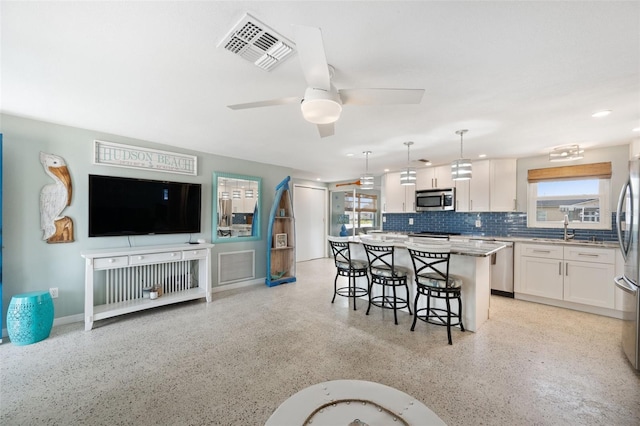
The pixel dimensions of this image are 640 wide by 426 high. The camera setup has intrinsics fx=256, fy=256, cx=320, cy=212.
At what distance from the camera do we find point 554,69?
1.84 metres

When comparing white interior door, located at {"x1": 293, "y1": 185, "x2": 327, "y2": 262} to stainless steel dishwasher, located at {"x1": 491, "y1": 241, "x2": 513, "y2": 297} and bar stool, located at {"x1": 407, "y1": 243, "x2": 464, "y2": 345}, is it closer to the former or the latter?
bar stool, located at {"x1": 407, "y1": 243, "x2": 464, "y2": 345}

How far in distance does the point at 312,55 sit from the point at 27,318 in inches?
147

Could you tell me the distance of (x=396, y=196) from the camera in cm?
591

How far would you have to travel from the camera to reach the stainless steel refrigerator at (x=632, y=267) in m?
2.24

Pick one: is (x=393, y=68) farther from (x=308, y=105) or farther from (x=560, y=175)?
(x=560, y=175)

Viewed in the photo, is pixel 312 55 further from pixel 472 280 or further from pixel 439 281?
pixel 472 280

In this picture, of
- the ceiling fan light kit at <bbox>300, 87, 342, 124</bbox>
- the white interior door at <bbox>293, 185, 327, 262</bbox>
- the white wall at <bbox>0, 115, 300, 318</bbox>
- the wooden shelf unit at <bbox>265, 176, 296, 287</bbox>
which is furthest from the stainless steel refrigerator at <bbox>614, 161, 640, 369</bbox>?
the white interior door at <bbox>293, 185, 327, 262</bbox>

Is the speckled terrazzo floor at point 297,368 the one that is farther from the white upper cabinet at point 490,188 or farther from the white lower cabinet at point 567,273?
the white upper cabinet at point 490,188

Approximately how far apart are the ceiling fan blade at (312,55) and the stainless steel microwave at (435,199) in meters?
4.35

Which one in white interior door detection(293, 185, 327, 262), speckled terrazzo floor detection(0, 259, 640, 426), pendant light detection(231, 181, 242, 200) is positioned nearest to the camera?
speckled terrazzo floor detection(0, 259, 640, 426)

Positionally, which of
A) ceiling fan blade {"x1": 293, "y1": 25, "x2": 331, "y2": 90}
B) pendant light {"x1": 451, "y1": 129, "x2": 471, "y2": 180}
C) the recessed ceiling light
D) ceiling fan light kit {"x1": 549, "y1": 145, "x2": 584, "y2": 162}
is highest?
the recessed ceiling light

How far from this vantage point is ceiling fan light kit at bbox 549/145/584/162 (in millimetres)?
3619

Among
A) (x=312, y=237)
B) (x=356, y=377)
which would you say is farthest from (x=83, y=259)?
(x=312, y=237)

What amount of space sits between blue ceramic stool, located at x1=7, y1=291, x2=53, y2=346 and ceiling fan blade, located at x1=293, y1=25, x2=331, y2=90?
3.55 meters
